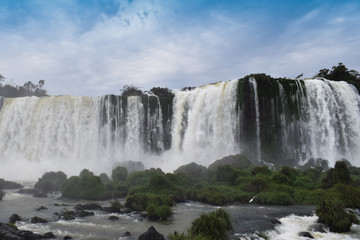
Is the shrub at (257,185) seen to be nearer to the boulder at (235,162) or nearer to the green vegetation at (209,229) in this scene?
the boulder at (235,162)

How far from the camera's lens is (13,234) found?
396 inches

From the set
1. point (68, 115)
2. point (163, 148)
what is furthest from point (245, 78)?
point (68, 115)

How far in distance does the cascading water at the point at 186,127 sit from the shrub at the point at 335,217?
19.8 meters

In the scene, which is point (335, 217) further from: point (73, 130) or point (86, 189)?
point (73, 130)

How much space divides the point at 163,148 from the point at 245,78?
13.8 meters

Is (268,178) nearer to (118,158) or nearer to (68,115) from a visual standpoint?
(118,158)

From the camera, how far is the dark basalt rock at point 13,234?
388 inches

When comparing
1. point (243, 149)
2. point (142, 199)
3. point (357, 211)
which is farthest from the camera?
point (243, 149)

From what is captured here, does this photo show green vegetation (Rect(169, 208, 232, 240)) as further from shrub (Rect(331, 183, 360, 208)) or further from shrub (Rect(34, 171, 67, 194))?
shrub (Rect(34, 171, 67, 194))

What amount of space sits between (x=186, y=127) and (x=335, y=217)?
2900 cm

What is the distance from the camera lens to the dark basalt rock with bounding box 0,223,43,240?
986 cm

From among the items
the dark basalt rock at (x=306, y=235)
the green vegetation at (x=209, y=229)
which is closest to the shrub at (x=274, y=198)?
the dark basalt rock at (x=306, y=235)

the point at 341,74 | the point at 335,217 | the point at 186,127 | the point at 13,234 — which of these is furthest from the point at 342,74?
the point at 13,234

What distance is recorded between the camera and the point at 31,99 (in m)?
43.5
